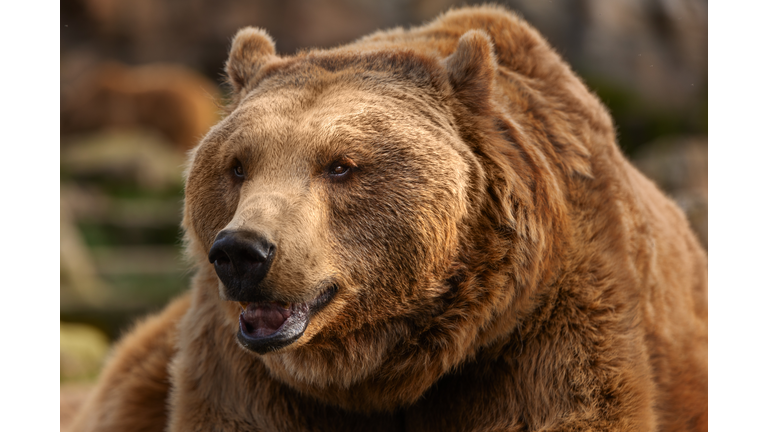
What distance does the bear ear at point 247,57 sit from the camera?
3150mm

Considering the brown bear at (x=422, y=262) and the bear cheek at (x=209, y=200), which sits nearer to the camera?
the brown bear at (x=422, y=262)

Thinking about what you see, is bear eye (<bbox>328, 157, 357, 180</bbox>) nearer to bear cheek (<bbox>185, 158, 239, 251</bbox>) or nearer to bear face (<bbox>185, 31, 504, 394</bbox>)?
bear face (<bbox>185, 31, 504, 394</bbox>)

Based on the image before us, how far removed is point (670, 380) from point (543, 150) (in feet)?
3.41

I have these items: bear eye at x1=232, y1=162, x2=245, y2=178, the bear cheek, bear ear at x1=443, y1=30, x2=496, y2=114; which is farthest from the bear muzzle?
bear ear at x1=443, y1=30, x2=496, y2=114

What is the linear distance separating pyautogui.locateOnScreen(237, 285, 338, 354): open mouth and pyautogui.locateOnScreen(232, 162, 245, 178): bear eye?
0.49 meters

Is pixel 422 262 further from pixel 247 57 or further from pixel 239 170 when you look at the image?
pixel 247 57

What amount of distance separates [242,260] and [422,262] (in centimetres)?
67

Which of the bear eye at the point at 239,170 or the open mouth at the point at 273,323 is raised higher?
the bear eye at the point at 239,170

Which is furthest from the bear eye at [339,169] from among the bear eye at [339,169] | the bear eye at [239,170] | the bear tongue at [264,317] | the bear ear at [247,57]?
the bear ear at [247,57]

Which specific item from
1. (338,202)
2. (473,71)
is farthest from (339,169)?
(473,71)

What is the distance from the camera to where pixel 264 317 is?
8.02 ft

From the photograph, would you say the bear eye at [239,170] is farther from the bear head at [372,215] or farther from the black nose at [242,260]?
the black nose at [242,260]
